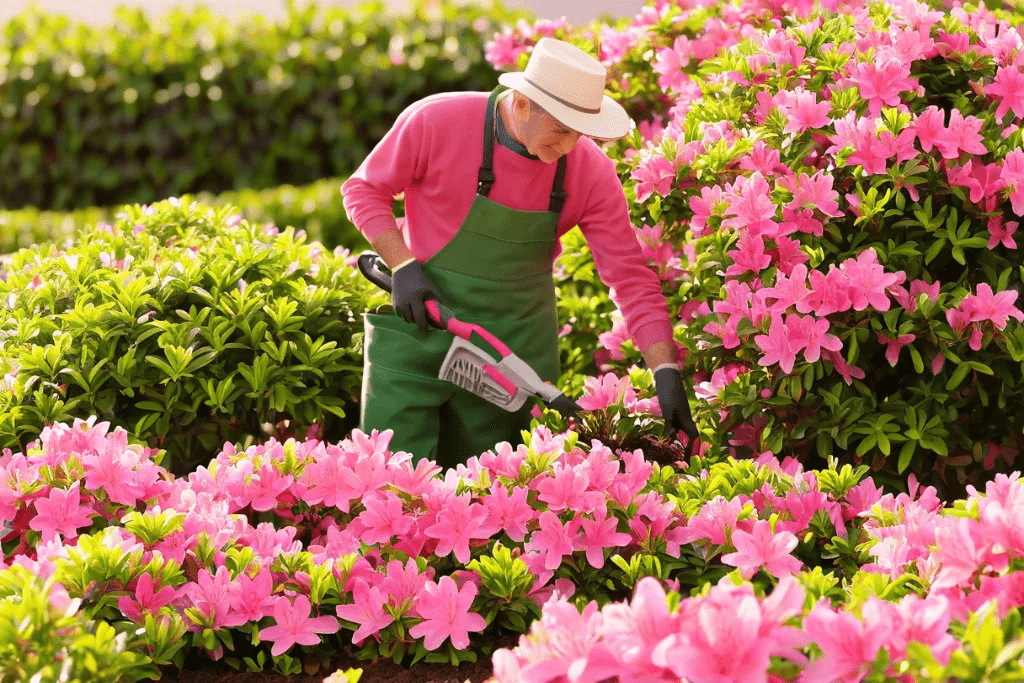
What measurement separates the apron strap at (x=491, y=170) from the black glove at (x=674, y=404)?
61 cm

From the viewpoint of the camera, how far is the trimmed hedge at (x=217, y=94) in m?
8.88

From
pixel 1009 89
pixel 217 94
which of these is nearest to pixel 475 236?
pixel 1009 89

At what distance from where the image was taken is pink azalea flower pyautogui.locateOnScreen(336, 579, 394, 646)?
218 cm

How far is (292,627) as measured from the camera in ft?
7.11

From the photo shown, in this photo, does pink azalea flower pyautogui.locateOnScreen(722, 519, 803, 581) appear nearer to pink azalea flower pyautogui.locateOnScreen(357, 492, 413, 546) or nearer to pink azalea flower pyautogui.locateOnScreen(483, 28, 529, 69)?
pink azalea flower pyautogui.locateOnScreen(357, 492, 413, 546)

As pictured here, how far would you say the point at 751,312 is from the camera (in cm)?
283

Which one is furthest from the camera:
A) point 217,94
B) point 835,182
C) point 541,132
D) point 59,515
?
point 217,94

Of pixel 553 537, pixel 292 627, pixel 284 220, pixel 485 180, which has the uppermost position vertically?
pixel 485 180

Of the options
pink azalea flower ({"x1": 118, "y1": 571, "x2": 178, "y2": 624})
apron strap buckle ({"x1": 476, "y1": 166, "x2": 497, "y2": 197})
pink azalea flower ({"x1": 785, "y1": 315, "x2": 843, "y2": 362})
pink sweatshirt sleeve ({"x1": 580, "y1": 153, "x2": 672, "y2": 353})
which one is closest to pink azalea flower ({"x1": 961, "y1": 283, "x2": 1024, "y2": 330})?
pink azalea flower ({"x1": 785, "y1": 315, "x2": 843, "y2": 362})

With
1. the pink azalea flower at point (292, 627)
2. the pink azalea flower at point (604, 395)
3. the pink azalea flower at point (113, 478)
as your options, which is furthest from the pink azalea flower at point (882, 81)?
the pink azalea flower at point (113, 478)

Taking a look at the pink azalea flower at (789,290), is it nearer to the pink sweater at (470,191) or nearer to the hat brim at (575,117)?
the pink sweater at (470,191)

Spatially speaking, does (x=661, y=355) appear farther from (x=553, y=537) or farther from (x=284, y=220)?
(x=284, y=220)

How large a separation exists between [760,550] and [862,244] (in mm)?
1207

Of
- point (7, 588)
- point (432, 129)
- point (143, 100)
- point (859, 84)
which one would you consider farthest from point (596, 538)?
point (143, 100)
